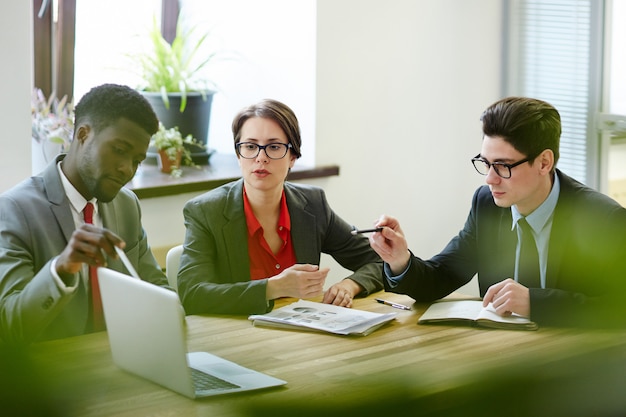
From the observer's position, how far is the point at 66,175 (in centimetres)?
177

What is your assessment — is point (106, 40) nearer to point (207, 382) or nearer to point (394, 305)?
point (394, 305)

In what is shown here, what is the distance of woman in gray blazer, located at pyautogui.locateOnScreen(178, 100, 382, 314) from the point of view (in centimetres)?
223

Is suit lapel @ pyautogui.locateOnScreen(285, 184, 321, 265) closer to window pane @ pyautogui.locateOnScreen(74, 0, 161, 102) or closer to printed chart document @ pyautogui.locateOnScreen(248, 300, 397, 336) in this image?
printed chart document @ pyautogui.locateOnScreen(248, 300, 397, 336)

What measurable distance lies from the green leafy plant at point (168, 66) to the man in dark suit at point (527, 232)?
1661mm

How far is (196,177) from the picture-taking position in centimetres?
336

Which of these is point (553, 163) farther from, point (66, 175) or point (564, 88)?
point (564, 88)

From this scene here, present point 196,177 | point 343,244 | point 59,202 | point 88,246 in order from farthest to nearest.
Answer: point 196,177 → point 343,244 → point 59,202 → point 88,246

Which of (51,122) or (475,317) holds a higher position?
(51,122)

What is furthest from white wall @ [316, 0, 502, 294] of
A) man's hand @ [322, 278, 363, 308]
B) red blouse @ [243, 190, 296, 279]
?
man's hand @ [322, 278, 363, 308]

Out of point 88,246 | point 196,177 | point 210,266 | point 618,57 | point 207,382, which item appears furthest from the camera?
point 618,57

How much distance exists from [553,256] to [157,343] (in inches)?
42.0

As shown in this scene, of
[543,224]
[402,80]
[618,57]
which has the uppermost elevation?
[618,57]

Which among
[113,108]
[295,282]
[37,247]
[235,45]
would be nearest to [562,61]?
[235,45]

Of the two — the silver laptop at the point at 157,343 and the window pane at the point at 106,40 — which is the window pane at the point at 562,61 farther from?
the silver laptop at the point at 157,343
